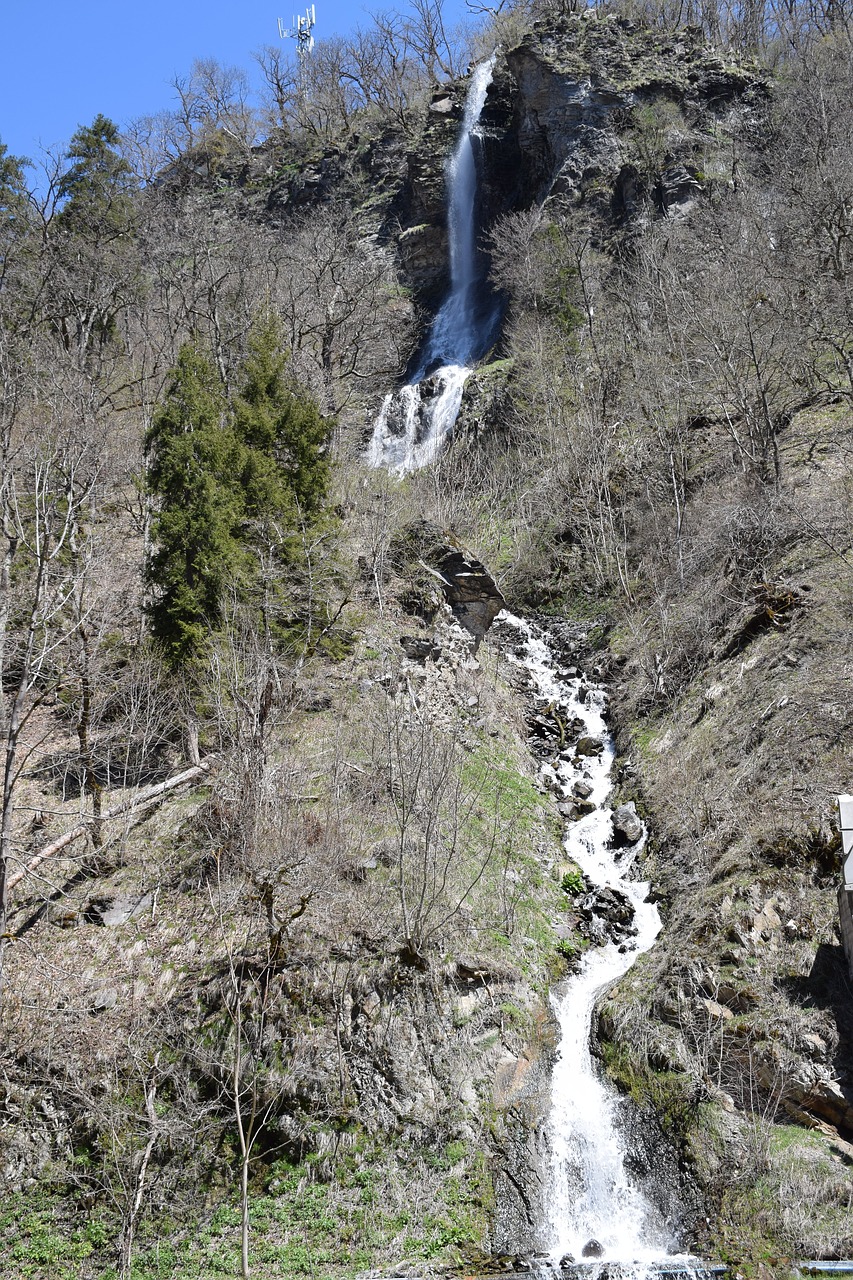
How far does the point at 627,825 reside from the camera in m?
16.2

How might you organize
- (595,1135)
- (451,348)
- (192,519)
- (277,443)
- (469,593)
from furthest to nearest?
(451,348), (469,593), (277,443), (192,519), (595,1135)

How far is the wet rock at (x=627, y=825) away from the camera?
16.0 metres

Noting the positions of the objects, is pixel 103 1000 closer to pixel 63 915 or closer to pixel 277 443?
pixel 63 915

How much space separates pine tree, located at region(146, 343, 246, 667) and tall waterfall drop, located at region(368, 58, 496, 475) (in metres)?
14.9

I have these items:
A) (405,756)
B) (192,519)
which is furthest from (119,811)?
(192,519)

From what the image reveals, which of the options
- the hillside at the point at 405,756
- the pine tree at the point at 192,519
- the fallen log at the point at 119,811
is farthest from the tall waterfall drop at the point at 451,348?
the fallen log at the point at 119,811

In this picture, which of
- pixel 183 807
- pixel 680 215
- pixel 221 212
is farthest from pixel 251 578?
pixel 221 212

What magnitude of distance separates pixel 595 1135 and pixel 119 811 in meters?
8.12

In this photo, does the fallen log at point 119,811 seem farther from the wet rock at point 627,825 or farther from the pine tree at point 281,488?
the wet rock at point 627,825

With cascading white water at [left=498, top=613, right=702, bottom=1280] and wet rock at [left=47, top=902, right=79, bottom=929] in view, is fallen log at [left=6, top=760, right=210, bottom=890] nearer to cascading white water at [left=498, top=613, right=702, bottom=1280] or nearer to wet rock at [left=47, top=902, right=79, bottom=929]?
wet rock at [left=47, top=902, right=79, bottom=929]

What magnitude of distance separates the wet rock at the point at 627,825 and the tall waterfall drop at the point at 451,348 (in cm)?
1778

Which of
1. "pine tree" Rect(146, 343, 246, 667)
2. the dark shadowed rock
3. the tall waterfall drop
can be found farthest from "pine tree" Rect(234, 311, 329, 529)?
the tall waterfall drop

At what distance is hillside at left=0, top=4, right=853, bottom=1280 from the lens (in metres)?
10.1

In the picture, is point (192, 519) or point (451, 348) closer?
point (192, 519)
